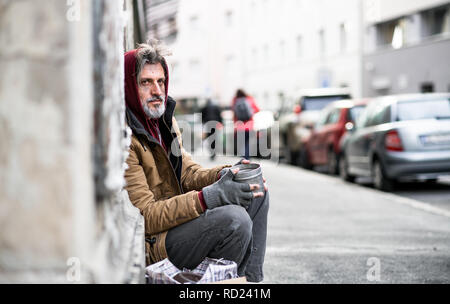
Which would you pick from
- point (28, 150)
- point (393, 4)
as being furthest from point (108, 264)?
point (393, 4)

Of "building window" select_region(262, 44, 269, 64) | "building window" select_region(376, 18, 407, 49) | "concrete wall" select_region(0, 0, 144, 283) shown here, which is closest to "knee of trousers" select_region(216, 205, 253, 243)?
"concrete wall" select_region(0, 0, 144, 283)

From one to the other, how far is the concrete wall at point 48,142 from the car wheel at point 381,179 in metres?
11.0

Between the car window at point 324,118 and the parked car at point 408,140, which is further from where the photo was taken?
the car window at point 324,118

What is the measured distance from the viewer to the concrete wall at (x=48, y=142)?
6.23 feet

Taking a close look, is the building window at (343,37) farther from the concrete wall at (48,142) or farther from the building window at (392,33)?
the concrete wall at (48,142)

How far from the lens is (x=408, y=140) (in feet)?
40.0

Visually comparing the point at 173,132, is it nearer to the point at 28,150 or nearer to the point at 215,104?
the point at 28,150

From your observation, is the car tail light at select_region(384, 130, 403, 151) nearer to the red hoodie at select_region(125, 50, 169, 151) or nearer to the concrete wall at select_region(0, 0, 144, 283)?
the red hoodie at select_region(125, 50, 169, 151)

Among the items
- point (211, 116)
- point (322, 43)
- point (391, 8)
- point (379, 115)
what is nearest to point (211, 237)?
point (379, 115)

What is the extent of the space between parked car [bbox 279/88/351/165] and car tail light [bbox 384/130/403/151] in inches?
276

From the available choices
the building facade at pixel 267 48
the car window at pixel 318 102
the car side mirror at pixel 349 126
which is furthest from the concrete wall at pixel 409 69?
the car side mirror at pixel 349 126

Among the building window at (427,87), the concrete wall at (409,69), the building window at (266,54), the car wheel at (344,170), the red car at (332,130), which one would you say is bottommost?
the car wheel at (344,170)

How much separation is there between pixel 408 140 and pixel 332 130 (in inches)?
184
